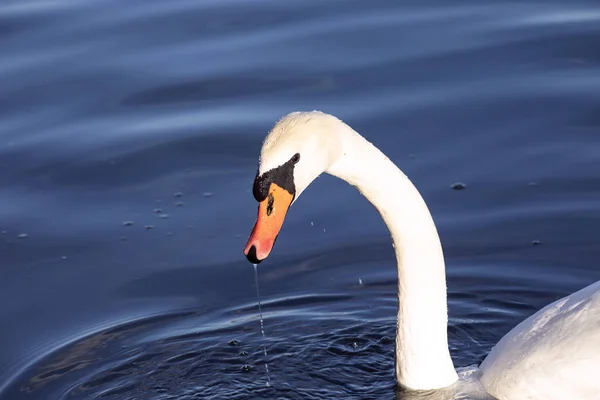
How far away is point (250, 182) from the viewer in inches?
365

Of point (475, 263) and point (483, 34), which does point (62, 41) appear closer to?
point (483, 34)

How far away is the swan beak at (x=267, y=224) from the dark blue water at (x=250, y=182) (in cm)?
151

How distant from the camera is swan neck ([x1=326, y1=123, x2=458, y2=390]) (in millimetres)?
5984

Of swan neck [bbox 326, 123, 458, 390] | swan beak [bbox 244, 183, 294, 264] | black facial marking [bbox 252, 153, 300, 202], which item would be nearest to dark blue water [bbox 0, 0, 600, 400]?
swan neck [bbox 326, 123, 458, 390]

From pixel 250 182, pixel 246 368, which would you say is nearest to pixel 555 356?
pixel 246 368

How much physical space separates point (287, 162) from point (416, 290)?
128 cm

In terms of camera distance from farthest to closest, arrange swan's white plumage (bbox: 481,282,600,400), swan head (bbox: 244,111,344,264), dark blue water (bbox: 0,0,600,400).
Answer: dark blue water (bbox: 0,0,600,400) → swan's white plumage (bbox: 481,282,600,400) → swan head (bbox: 244,111,344,264)

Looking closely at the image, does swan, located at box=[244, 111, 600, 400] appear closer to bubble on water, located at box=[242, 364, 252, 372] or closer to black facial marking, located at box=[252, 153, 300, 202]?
black facial marking, located at box=[252, 153, 300, 202]

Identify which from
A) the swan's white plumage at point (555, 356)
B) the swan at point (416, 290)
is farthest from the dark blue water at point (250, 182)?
the swan's white plumage at point (555, 356)

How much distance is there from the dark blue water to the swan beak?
4.95 feet

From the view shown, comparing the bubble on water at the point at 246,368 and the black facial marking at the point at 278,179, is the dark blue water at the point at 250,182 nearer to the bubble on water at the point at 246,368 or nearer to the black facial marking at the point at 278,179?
the bubble on water at the point at 246,368

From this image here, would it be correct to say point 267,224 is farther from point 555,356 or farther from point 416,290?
point 555,356

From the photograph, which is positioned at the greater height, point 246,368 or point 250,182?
point 250,182

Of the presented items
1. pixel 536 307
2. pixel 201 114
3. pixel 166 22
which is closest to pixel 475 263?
pixel 536 307
